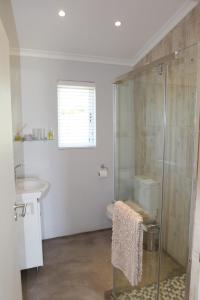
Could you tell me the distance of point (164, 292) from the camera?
6.34 feet

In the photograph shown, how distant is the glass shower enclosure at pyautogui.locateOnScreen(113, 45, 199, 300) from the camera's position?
1.81 meters

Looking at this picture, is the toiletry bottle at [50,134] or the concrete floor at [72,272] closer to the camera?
the concrete floor at [72,272]

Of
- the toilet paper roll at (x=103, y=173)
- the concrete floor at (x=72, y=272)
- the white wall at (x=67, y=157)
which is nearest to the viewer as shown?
the concrete floor at (x=72, y=272)

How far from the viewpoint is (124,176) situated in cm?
237

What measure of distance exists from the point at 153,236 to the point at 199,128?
1.10m

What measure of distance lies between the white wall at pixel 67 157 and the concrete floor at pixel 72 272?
0.27 metres

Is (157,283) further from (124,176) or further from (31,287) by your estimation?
(31,287)

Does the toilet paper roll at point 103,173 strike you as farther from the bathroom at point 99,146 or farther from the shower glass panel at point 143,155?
the shower glass panel at point 143,155

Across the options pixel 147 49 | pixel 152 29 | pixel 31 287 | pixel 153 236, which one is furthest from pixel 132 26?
pixel 31 287

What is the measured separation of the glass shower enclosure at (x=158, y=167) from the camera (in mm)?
1814

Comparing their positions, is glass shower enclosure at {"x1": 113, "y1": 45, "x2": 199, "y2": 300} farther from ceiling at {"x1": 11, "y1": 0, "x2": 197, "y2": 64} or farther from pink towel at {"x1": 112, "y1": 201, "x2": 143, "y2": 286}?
ceiling at {"x1": 11, "y1": 0, "x2": 197, "y2": 64}

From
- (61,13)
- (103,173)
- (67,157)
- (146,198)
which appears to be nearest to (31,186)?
(67,157)

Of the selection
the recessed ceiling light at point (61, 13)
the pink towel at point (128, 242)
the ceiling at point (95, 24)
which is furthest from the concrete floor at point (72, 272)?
the recessed ceiling light at point (61, 13)

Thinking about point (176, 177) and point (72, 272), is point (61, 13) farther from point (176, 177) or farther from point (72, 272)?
point (72, 272)
